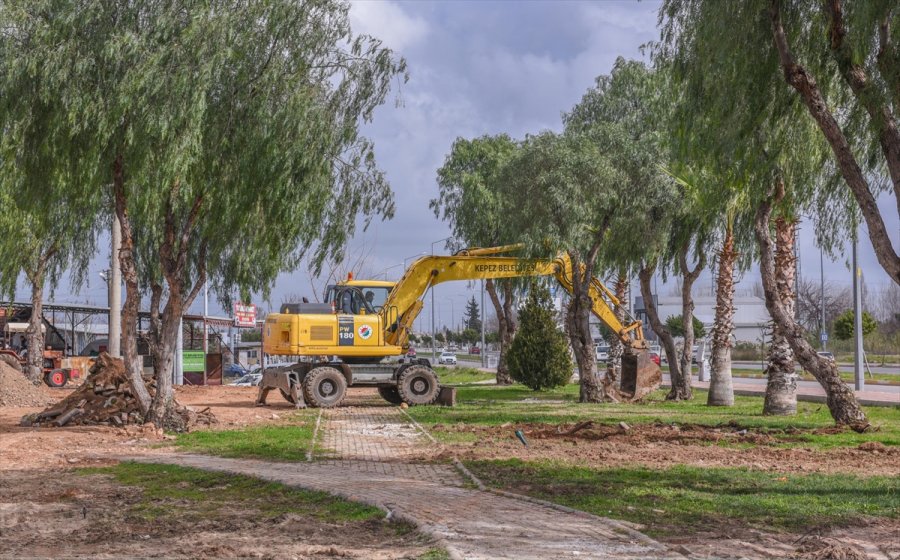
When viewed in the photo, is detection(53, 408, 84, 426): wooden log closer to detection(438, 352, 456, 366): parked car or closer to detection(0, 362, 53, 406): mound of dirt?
detection(0, 362, 53, 406): mound of dirt

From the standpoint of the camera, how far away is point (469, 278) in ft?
88.9

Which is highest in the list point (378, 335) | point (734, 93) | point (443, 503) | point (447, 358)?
point (734, 93)

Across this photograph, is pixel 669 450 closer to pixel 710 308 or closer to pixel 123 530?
pixel 123 530

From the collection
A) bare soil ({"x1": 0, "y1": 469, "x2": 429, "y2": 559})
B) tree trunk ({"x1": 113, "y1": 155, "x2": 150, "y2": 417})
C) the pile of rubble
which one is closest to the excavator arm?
the pile of rubble

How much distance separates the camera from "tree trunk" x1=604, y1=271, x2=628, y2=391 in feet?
91.7

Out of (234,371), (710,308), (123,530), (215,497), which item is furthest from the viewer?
(710,308)

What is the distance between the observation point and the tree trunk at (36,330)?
28344mm

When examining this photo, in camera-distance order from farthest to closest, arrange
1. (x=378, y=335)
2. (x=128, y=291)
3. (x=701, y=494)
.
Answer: (x=378, y=335) < (x=128, y=291) < (x=701, y=494)

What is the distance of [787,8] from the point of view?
12383mm

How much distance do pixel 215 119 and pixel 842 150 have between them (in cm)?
1022

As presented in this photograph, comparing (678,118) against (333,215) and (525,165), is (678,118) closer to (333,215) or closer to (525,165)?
(333,215)

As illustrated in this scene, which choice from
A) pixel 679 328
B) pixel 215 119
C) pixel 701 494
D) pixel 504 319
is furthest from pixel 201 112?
pixel 679 328

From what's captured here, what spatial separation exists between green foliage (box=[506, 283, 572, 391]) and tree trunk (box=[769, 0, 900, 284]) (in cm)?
2006

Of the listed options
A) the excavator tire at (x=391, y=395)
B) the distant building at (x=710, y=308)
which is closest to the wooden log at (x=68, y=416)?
the excavator tire at (x=391, y=395)
